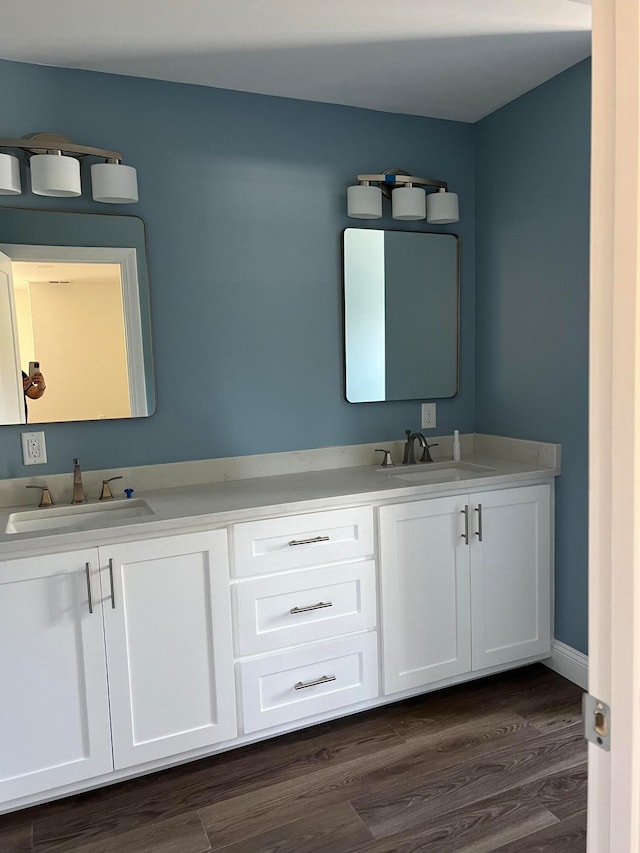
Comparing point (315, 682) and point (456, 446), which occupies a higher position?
point (456, 446)

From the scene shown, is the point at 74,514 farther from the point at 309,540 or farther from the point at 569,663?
the point at 569,663

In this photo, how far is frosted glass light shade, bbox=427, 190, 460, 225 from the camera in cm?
291

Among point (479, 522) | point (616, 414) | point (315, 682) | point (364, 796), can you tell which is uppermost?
point (616, 414)

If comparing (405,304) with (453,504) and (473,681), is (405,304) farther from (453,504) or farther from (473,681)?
(473,681)

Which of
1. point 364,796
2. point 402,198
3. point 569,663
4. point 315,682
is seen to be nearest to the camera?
point 364,796

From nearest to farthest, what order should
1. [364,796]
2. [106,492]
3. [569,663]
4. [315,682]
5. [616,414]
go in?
[616,414] → [364,796] → [315,682] → [106,492] → [569,663]

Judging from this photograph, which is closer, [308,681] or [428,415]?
[308,681]

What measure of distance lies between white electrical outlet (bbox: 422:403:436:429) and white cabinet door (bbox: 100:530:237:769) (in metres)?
1.32

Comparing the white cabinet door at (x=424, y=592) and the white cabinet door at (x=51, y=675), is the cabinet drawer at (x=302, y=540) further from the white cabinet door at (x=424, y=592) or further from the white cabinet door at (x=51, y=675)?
the white cabinet door at (x=51, y=675)

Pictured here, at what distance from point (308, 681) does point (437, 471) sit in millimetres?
1098

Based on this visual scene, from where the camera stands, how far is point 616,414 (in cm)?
70

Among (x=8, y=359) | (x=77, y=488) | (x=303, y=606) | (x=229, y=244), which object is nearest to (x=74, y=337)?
(x=8, y=359)

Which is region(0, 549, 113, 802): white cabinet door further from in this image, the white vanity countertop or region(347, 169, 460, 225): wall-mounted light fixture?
region(347, 169, 460, 225): wall-mounted light fixture

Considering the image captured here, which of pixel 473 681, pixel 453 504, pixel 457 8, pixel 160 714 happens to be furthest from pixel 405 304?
pixel 160 714
